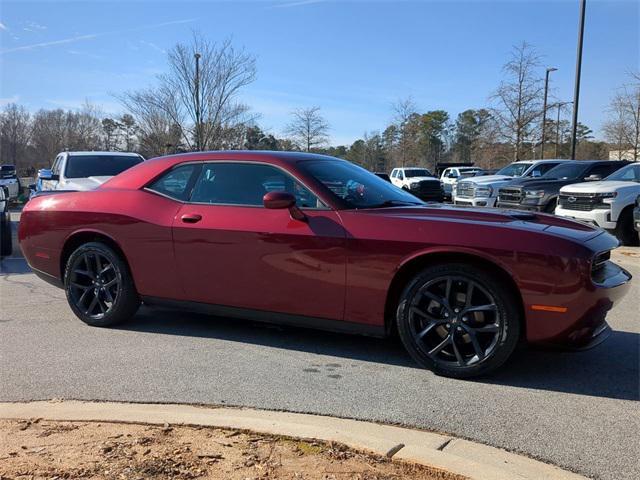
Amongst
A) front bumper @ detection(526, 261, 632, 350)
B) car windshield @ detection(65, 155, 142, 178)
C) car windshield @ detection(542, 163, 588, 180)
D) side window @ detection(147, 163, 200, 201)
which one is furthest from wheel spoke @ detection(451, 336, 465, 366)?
car windshield @ detection(542, 163, 588, 180)

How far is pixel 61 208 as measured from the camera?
535 centimetres

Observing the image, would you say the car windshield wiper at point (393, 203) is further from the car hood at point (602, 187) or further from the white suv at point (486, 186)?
the white suv at point (486, 186)

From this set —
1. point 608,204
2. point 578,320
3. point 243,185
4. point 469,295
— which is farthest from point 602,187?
point 243,185

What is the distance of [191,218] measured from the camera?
4672 mm

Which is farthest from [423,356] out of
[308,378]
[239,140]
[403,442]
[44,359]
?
[239,140]

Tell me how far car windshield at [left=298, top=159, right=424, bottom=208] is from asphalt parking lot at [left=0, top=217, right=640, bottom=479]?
1227 millimetres

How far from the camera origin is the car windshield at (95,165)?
11.7 metres

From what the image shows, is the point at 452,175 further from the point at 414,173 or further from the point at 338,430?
the point at 338,430

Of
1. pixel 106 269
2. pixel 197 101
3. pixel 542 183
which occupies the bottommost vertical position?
pixel 106 269

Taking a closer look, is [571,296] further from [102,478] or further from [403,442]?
[102,478]

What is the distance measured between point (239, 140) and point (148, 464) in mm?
23143

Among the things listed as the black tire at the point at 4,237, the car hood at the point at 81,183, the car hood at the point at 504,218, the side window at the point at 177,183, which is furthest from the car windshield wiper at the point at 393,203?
the car hood at the point at 81,183

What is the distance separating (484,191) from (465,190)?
108 cm

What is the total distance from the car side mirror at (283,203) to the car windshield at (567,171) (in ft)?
38.1
